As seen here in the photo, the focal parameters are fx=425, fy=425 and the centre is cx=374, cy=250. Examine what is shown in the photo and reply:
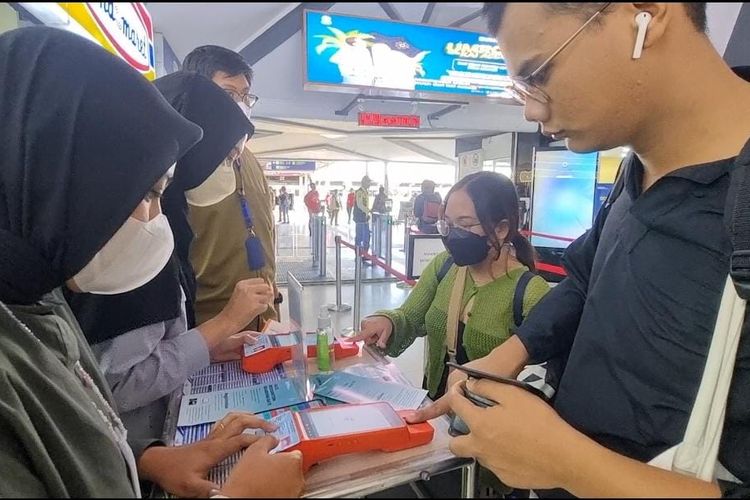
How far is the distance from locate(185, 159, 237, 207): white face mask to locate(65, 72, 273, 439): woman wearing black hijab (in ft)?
0.41

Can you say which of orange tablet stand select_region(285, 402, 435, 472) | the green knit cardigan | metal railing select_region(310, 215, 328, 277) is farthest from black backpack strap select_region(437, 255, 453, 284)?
metal railing select_region(310, 215, 328, 277)

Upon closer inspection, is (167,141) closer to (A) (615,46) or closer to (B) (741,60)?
(A) (615,46)

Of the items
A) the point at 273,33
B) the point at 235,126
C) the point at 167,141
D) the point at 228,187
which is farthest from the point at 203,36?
the point at 228,187

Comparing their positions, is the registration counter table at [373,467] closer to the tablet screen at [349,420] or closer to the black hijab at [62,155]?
the tablet screen at [349,420]

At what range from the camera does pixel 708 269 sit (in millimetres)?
447

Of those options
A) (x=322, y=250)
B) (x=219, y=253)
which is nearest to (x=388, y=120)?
(x=322, y=250)

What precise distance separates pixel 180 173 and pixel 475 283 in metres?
0.92

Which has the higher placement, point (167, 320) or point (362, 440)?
point (167, 320)

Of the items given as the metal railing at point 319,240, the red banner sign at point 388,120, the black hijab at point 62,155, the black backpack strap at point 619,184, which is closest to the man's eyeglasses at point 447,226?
the black backpack strap at point 619,184

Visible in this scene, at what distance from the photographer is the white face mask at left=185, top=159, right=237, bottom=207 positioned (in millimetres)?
1271

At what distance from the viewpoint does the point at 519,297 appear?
123cm

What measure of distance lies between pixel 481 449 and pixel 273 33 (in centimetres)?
43

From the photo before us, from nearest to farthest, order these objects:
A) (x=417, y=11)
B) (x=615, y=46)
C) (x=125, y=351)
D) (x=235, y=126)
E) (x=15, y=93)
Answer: (x=417, y=11) < (x=615, y=46) < (x=15, y=93) < (x=125, y=351) < (x=235, y=126)

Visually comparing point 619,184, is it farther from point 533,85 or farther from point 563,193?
point 563,193
